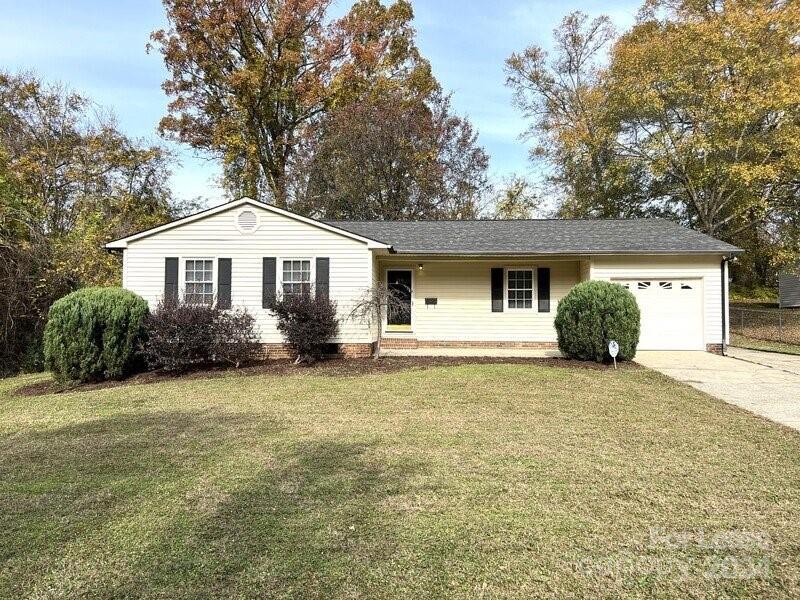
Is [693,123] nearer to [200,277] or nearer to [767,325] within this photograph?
[767,325]

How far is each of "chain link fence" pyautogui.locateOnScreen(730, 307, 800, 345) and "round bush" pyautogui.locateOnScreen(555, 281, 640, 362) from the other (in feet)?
27.3

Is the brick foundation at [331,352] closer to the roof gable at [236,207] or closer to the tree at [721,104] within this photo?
the roof gable at [236,207]

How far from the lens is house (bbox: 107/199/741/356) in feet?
38.1

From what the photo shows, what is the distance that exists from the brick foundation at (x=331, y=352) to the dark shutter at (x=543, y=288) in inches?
199

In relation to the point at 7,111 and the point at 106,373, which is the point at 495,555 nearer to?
the point at 106,373

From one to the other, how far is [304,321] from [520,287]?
6.34m

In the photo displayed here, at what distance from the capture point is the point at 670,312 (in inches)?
497

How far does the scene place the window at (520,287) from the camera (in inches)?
536

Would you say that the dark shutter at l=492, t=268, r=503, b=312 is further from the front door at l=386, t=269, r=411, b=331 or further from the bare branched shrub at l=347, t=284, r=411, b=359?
the bare branched shrub at l=347, t=284, r=411, b=359

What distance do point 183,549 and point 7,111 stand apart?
22.7m

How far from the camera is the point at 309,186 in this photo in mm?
22891

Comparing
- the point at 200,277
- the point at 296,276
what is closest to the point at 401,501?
the point at 296,276

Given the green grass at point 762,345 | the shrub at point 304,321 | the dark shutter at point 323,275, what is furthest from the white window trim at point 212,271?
the green grass at point 762,345

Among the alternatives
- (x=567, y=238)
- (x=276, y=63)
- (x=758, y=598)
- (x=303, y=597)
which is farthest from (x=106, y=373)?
(x=276, y=63)
